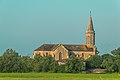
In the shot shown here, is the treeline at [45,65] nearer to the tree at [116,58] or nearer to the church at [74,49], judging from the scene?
the tree at [116,58]

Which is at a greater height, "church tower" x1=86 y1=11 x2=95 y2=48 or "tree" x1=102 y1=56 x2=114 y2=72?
"church tower" x1=86 y1=11 x2=95 y2=48

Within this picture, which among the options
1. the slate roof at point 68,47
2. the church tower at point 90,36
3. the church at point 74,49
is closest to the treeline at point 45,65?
the church at point 74,49

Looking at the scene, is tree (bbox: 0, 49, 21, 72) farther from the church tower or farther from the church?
the church tower

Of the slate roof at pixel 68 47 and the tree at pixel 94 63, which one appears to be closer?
the tree at pixel 94 63

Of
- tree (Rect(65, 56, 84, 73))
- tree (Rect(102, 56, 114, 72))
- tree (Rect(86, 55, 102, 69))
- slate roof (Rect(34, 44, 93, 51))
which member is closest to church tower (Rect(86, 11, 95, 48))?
slate roof (Rect(34, 44, 93, 51))

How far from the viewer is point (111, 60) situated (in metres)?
120

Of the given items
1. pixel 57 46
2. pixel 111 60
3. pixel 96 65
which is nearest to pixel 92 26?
pixel 57 46

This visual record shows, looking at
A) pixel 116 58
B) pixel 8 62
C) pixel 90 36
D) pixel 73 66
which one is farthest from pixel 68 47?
pixel 8 62

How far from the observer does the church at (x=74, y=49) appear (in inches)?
5837

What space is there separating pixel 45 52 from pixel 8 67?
3666 centimetres

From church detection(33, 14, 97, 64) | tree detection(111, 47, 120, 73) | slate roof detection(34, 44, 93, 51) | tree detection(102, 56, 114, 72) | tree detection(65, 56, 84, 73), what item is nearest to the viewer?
tree detection(65, 56, 84, 73)

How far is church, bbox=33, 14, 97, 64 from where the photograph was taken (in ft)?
486

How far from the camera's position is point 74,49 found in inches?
6033

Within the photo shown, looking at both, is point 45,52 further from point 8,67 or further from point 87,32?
point 8,67
